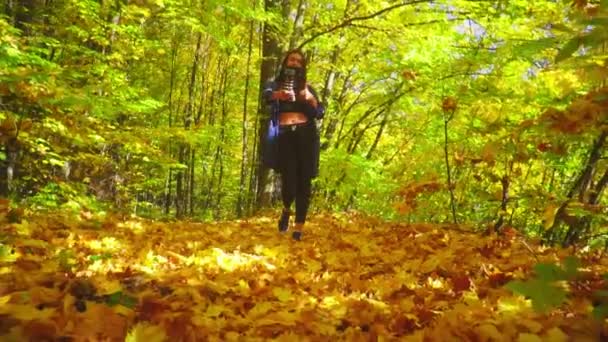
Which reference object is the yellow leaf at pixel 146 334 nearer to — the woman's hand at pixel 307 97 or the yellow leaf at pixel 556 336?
the yellow leaf at pixel 556 336

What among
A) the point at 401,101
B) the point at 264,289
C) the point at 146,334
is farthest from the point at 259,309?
the point at 401,101

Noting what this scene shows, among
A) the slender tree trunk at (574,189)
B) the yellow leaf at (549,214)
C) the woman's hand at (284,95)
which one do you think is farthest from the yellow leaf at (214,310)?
the woman's hand at (284,95)

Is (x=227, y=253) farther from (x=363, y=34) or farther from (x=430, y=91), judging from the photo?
(x=363, y=34)

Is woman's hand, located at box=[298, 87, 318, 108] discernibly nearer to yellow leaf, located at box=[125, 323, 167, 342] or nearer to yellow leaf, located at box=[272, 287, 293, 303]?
yellow leaf, located at box=[272, 287, 293, 303]

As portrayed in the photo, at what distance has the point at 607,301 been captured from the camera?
1566 millimetres

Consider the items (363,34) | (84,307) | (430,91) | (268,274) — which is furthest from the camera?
(363,34)

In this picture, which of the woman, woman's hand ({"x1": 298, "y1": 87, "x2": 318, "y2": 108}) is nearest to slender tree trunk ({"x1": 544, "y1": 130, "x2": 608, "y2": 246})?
the woman

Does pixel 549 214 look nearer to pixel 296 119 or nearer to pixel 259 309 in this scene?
pixel 259 309

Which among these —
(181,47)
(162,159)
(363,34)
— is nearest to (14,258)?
(162,159)

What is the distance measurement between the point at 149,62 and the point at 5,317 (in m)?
14.0

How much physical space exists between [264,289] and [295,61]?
270cm

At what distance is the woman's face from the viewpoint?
4930mm

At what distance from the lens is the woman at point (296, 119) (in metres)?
4.89

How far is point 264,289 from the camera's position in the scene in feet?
9.73
